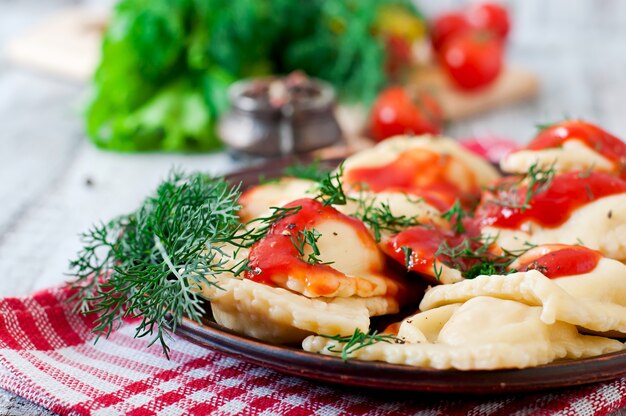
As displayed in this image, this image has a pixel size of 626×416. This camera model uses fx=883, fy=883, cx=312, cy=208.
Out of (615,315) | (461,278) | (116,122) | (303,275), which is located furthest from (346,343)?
(116,122)

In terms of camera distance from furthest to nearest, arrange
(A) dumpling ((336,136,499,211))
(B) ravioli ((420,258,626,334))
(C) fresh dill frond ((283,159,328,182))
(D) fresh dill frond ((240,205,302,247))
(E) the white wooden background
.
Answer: (E) the white wooden background
(C) fresh dill frond ((283,159,328,182))
(A) dumpling ((336,136,499,211))
(D) fresh dill frond ((240,205,302,247))
(B) ravioli ((420,258,626,334))

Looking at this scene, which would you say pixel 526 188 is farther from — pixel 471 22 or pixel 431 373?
pixel 471 22

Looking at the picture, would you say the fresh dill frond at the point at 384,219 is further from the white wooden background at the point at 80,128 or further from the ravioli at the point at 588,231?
the white wooden background at the point at 80,128

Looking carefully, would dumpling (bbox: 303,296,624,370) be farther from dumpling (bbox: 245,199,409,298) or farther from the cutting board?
the cutting board

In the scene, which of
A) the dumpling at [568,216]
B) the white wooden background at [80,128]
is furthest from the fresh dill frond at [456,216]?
the white wooden background at [80,128]

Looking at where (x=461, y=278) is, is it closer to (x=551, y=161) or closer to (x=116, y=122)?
(x=551, y=161)

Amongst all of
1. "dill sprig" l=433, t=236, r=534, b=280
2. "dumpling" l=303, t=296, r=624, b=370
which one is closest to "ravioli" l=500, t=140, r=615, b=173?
"dill sprig" l=433, t=236, r=534, b=280
